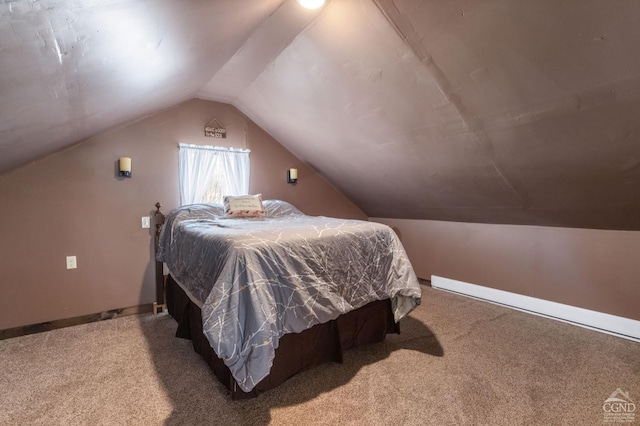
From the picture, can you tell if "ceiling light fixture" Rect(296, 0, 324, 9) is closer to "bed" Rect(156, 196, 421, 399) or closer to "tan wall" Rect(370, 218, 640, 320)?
"bed" Rect(156, 196, 421, 399)

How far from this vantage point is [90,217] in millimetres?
2791

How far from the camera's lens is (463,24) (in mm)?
1579

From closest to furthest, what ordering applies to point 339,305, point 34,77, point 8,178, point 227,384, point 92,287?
point 34,77 < point 227,384 < point 339,305 < point 8,178 < point 92,287

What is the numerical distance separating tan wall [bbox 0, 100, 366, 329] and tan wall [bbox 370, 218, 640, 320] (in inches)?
113

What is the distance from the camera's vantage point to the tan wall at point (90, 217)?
251 cm

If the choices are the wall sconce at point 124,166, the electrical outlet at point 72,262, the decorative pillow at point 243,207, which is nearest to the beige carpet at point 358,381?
the electrical outlet at point 72,262

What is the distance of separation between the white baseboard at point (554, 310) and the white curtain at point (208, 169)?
272 centimetres

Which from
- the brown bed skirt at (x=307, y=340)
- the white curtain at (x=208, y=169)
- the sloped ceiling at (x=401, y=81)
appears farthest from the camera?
the white curtain at (x=208, y=169)

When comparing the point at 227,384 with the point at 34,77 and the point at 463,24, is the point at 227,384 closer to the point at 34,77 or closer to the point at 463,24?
the point at 34,77

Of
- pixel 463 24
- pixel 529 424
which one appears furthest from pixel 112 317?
pixel 463 24

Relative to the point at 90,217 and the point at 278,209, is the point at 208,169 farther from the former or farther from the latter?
the point at 90,217

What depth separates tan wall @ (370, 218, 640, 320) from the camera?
96.8 inches

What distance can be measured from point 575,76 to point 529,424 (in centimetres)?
173

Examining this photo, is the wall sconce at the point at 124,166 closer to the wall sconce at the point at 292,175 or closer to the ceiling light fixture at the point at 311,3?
the wall sconce at the point at 292,175
